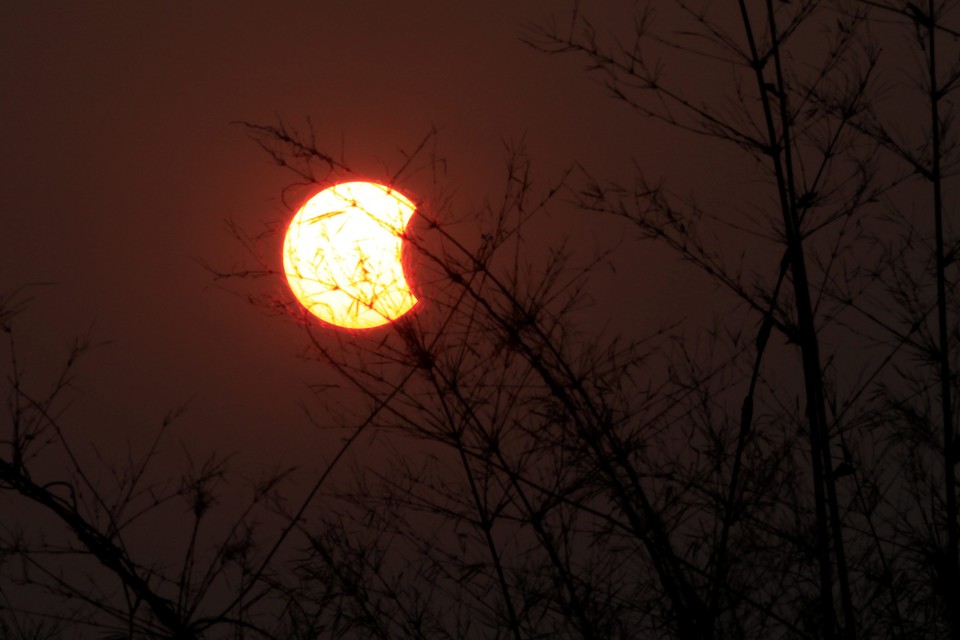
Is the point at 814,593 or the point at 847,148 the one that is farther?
the point at 814,593

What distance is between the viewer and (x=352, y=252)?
2.61m

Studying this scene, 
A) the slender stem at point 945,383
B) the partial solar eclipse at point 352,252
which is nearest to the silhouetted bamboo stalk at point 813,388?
the slender stem at point 945,383

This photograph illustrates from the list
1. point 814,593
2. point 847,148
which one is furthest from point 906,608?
point 847,148

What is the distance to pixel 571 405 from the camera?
2322 millimetres

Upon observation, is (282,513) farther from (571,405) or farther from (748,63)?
(748,63)

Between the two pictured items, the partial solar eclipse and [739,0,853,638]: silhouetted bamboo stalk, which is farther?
the partial solar eclipse

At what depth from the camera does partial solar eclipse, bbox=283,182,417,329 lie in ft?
8.46

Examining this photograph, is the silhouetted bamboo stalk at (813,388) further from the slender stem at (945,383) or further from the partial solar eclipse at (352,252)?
the partial solar eclipse at (352,252)

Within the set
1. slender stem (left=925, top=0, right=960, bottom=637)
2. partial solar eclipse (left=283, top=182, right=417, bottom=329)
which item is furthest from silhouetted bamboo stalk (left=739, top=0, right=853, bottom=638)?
partial solar eclipse (left=283, top=182, right=417, bottom=329)

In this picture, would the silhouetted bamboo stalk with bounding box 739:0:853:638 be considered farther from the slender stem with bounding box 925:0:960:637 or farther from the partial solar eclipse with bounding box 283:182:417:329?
the partial solar eclipse with bounding box 283:182:417:329

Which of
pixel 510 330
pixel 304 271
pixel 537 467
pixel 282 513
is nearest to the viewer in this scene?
pixel 510 330

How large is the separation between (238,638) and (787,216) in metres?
1.70

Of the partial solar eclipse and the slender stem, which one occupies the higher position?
the partial solar eclipse

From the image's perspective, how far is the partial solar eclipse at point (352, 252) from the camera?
258 cm
